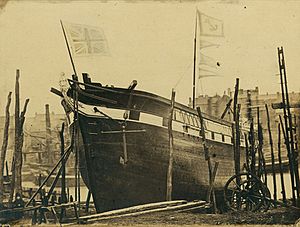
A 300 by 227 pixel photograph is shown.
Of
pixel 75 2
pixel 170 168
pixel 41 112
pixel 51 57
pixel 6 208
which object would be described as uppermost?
pixel 75 2

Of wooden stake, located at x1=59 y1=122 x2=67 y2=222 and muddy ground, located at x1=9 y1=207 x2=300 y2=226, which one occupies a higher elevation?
wooden stake, located at x1=59 y1=122 x2=67 y2=222

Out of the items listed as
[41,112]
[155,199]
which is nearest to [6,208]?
[41,112]

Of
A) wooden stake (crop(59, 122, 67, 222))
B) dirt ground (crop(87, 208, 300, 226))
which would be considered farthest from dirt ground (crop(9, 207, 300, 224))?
wooden stake (crop(59, 122, 67, 222))

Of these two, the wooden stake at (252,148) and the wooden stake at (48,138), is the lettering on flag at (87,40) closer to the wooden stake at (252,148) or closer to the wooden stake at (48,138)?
the wooden stake at (48,138)

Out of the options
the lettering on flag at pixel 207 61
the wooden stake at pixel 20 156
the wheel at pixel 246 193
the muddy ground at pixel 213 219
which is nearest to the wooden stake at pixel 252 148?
the wheel at pixel 246 193

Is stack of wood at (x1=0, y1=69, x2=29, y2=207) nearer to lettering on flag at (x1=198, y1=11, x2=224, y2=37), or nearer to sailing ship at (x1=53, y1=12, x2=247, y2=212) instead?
sailing ship at (x1=53, y1=12, x2=247, y2=212)

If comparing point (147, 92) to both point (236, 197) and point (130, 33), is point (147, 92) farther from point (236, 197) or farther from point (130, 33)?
point (236, 197)

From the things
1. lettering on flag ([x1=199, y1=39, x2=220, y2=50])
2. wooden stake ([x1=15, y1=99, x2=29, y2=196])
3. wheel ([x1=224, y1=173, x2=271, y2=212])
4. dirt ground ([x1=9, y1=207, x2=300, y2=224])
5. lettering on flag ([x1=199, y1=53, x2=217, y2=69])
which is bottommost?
dirt ground ([x1=9, y1=207, x2=300, y2=224])
